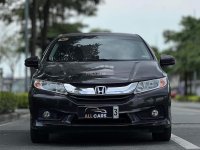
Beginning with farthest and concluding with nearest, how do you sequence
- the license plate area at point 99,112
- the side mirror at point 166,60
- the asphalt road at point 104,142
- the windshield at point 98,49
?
the side mirror at point 166,60
the windshield at point 98,49
the asphalt road at point 104,142
the license plate area at point 99,112

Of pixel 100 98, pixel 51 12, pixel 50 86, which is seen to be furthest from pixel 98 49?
pixel 51 12

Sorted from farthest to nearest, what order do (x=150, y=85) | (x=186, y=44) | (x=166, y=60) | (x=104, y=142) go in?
(x=186, y=44) → (x=166, y=60) → (x=104, y=142) → (x=150, y=85)

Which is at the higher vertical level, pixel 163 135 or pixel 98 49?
pixel 98 49

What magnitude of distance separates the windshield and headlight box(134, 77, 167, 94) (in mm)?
918

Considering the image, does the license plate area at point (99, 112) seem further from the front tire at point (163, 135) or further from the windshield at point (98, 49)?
the windshield at point (98, 49)

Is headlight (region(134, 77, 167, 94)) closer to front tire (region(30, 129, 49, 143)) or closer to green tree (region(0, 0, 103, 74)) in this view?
front tire (region(30, 129, 49, 143))

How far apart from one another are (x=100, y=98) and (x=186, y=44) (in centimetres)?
5632

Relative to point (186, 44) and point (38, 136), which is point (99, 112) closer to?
point (38, 136)

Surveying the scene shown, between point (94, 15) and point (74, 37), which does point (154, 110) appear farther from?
point (94, 15)

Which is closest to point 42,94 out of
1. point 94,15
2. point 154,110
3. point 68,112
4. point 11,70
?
point 68,112

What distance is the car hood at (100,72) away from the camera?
804 centimetres

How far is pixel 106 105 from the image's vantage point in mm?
7883

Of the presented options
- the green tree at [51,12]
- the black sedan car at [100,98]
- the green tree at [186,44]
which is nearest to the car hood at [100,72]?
the black sedan car at [100,98]

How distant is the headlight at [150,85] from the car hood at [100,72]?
0.06 m
